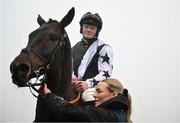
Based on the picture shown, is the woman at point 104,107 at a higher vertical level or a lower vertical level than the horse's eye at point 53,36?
lower

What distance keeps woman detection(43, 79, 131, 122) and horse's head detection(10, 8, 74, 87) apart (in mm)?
331

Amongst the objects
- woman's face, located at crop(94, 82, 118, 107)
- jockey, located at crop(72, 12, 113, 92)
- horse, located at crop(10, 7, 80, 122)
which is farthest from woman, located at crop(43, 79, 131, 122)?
jockey, located at crop(72, 12, 113, 92)

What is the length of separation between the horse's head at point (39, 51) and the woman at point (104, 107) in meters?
0.33

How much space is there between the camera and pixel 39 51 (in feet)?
11.9

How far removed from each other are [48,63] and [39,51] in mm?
161

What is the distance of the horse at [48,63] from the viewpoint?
3.50 m

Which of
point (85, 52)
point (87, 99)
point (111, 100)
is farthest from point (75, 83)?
point (111, 100)

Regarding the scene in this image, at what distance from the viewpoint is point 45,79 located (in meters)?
3.82

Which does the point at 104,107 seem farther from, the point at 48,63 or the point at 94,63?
the point at 94,63

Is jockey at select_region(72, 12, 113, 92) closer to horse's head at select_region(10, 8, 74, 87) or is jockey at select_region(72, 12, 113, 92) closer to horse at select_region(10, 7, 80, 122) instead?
horse at select_region(10, 7, 80, 122)

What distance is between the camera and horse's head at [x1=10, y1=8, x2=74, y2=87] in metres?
3.46

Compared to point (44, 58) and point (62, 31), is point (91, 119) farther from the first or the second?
point (62, 31)

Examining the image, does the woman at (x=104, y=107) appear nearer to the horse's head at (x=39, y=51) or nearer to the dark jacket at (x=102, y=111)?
the dark jacket at (x=102, y=111)

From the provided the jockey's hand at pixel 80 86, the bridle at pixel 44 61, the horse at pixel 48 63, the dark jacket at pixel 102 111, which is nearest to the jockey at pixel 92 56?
the jockey's hand at pixel 80 86
